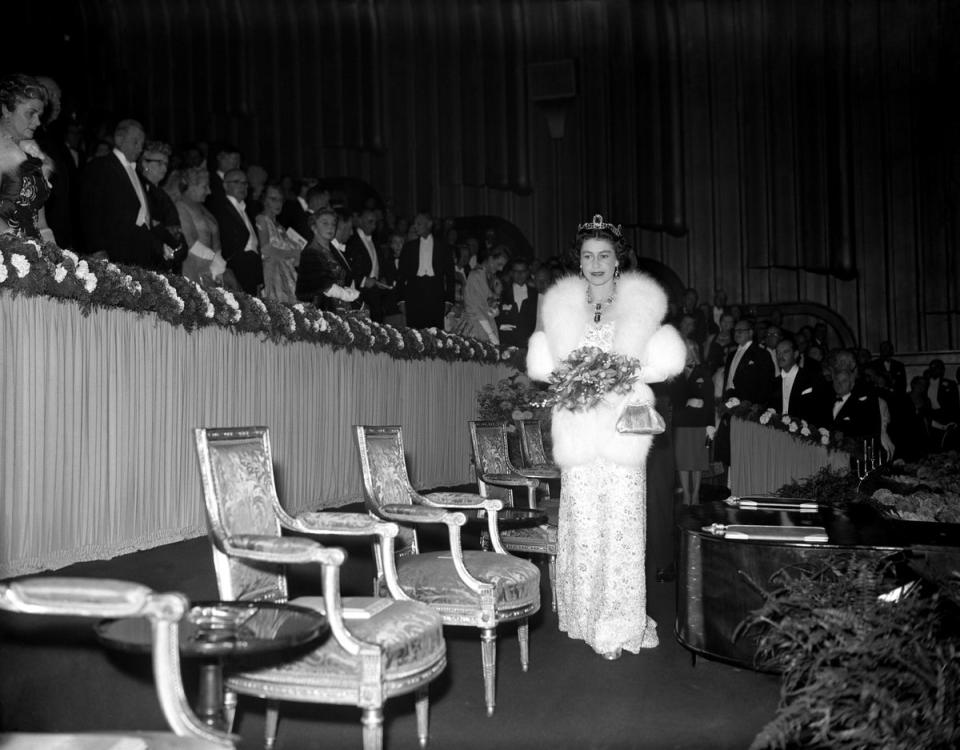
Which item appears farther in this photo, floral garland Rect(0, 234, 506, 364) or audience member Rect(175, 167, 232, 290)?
audience member Rect(175, 167, 232, 290)

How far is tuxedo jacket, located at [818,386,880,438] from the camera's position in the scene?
23.4 feet

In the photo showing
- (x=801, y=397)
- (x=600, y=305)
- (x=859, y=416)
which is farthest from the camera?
(x=801, y=397)

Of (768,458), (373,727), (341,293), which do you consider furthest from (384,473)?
(768,458)

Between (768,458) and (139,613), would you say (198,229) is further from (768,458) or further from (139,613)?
(768,458)

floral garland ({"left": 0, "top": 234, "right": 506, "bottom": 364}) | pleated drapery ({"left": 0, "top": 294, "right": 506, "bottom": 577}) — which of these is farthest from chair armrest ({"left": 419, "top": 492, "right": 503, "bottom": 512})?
floral garland ({"left": 0, "top": 234, "right": 506, "bottom": 364})

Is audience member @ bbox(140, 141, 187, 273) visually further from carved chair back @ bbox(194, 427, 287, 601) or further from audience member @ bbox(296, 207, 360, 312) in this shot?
carved chair back @ bbox(194, 427, 287, 601)

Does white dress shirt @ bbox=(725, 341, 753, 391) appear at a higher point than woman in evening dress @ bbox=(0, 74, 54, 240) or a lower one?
lower

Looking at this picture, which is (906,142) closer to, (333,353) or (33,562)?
(333,353)

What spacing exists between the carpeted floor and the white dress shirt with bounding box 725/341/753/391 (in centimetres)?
476

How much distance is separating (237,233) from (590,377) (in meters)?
3.10

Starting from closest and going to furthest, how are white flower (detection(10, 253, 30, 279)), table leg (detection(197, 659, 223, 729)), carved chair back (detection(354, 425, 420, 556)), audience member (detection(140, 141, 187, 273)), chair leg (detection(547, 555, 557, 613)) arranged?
table leg (detection(197, 659, 223, 729)) < white flower (detection(10, 253, 30, 279)) < carved chair back (detection(354, 425, 420, 556)) < chair leg (detection(547, 555, 557, 613)) < audience member (detection(140, 141, 187, 273))

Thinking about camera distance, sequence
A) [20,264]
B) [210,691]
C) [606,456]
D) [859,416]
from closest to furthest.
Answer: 1. [210,691]
2. [20,264]
3. [606,456]
4. [859,416]

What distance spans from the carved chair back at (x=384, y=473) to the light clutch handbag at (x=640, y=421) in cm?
90

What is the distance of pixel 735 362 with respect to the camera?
824 cm
